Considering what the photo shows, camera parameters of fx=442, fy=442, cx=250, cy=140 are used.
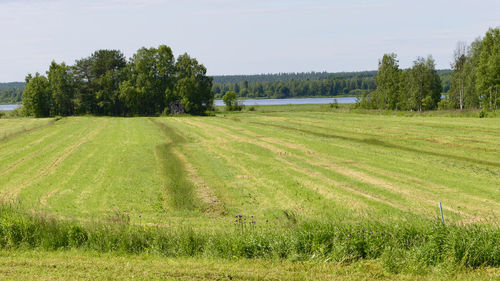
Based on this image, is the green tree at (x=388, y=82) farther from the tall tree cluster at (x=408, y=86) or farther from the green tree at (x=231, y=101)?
the green tree at (x=231, y=101)

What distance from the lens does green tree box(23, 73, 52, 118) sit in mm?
88625

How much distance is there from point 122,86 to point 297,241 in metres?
82.6

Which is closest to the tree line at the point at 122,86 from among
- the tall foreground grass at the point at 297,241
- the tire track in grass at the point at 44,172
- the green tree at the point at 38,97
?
the green tree at the point at 38,97

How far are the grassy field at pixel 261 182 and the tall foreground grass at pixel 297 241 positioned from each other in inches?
6.5

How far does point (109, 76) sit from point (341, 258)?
87786 millimetres

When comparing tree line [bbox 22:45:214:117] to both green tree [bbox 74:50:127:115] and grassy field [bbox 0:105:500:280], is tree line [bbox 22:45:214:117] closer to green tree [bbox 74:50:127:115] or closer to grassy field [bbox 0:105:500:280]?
green tree [bbox 74:50:127:115]

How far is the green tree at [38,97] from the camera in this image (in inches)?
3489

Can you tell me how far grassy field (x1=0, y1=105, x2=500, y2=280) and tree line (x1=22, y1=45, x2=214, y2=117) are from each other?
48.7 m

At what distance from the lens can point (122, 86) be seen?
86.8 meters

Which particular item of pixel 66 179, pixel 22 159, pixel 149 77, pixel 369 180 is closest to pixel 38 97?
pixel 149 77

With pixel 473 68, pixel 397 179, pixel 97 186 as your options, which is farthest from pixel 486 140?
pixel 473 68

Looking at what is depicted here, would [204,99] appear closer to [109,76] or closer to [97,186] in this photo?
[109,76]

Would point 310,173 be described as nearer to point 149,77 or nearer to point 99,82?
point 149,77

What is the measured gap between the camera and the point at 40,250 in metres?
10.1
